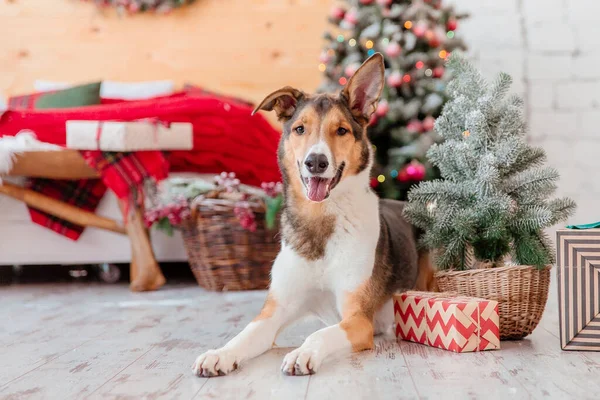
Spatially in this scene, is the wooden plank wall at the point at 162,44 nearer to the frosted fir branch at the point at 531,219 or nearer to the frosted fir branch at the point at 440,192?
the frosted fir branch at the point at 440,192

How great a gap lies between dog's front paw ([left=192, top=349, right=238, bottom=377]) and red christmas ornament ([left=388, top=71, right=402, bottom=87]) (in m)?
2.33

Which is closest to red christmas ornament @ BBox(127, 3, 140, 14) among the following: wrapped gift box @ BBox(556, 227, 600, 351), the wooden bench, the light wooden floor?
the wooden bench

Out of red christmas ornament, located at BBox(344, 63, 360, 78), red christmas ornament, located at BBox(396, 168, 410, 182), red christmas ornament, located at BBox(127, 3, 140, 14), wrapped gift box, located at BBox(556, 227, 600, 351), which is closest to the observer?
wrapped gift box, located at BBox(556, 227, 600, 351)

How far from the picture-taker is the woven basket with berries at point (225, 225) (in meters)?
3.36

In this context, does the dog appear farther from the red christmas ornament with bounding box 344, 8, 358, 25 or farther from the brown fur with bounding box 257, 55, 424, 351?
the red christmas ornament with bounding box 344, 8, 358, 25

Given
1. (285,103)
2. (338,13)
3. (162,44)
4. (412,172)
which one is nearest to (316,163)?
(285,103)

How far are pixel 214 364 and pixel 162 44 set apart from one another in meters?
4.01

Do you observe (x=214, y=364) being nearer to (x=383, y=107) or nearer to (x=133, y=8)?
(x=383, y=107)

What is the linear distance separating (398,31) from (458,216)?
1.90m

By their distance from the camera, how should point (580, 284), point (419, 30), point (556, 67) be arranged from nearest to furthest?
point (580, 284) < point (419, 30) < point (556, 67)

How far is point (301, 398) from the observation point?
144 centimetres

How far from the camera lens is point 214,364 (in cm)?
165

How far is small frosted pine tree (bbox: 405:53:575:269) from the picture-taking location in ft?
6.90

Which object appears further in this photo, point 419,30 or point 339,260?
point 419,30
